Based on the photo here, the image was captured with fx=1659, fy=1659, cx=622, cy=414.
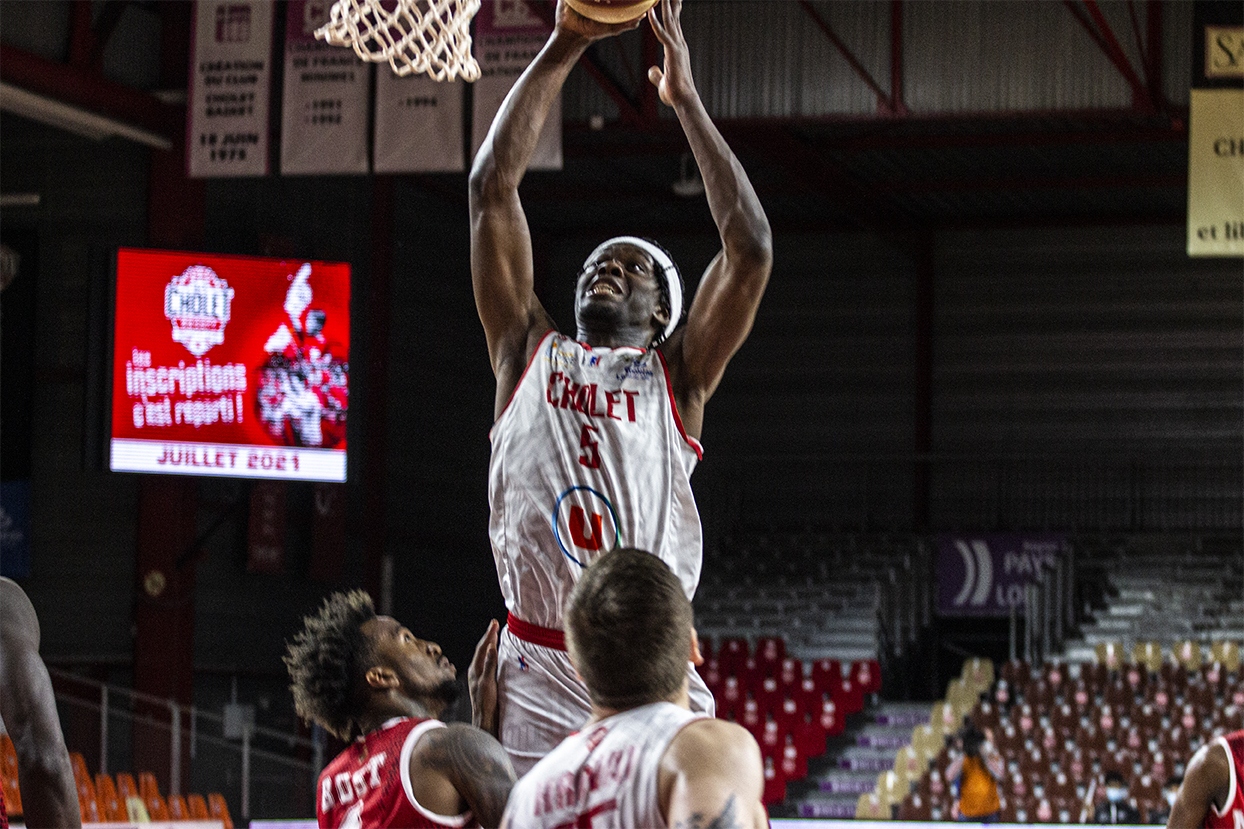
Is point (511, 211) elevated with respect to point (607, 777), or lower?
elevated

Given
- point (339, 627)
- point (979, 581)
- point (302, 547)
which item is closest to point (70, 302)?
point (302, 547)

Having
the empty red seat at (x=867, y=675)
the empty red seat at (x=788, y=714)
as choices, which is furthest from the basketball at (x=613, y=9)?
the empty red seat at (x=867, y=675)

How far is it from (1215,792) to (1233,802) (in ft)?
0.18

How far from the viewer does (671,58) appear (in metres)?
4.05

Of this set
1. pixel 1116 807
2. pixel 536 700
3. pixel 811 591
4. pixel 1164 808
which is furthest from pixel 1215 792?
pixel 811 591

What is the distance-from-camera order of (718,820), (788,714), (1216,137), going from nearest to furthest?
(718,820) → (1216,137) → (788,714)

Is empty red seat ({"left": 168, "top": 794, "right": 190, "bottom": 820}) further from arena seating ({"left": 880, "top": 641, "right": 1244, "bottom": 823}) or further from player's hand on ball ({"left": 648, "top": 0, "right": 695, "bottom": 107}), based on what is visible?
player's hand on ball ({"left": 648, "top": 0, "right": 695, "bottom": 107})

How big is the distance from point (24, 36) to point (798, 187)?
10542 millimetres

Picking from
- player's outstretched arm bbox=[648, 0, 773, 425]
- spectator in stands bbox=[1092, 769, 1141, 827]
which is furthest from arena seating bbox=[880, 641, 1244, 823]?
player's outstretched arm bbox=[648, 0, 773, 425]

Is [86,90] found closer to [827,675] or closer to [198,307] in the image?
[198,307]

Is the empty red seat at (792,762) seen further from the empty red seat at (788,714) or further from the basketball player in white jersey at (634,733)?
the basketball player in white jersey at (634,733)

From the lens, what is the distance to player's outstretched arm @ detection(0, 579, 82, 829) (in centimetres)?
345

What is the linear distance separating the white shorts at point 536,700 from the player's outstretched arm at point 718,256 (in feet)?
2.22

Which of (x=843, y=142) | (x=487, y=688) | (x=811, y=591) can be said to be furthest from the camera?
(x=811, y=591)
